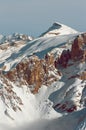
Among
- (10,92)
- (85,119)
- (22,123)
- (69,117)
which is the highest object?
(10,92)

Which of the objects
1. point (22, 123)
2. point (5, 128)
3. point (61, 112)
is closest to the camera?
point (5, 128)

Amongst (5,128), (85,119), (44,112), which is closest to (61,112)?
(44,112)

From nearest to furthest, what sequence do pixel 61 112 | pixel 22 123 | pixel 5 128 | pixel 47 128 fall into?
pixel 47 128
pixel 5 128
pixel 22 123
pixel 61 112

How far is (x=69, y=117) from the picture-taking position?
154m

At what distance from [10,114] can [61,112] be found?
13.9 meters

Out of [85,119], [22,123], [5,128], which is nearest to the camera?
[85,119]

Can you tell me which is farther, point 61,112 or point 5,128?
point 61,112

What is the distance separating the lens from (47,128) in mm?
153750

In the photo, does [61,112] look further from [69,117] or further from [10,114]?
[69,117]

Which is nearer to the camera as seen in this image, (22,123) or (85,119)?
(85,119)

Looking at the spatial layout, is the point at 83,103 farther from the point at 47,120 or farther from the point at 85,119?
the point at 85,119

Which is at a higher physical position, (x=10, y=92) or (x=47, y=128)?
(x=10, y=92)

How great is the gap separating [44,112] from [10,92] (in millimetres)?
11408

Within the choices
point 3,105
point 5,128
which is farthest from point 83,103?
point 5,128
